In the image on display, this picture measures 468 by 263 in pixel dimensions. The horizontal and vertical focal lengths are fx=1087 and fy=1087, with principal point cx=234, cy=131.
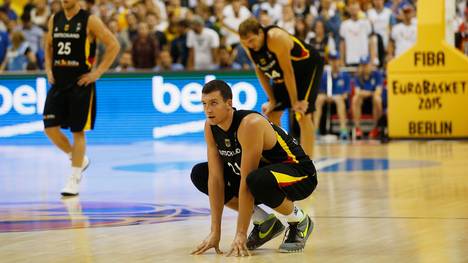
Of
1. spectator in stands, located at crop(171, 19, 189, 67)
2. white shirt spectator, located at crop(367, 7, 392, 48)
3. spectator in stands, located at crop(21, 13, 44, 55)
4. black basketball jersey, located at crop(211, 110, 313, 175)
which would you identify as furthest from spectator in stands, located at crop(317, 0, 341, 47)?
black basketball jersey, located at crop(211, 110, 313, 175)

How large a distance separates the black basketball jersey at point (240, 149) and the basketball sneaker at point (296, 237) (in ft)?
1.37

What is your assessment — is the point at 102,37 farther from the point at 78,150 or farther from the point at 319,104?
the point at 319,104

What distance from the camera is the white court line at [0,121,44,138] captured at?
62.0 feet

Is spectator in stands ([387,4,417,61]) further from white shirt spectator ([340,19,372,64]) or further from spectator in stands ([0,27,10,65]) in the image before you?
spectator in stands ([0,27,10,65])

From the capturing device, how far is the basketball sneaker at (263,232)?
7.22m

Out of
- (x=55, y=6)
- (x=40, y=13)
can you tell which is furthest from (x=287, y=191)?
(x=40, y=13)

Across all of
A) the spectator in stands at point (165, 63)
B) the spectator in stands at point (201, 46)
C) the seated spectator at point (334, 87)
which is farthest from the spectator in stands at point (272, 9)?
the spectator in stands at point (165, 63)

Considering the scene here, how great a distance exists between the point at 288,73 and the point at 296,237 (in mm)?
4413

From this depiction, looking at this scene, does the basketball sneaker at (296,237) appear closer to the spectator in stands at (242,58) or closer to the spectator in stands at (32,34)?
the spectator in stands at (242,58)

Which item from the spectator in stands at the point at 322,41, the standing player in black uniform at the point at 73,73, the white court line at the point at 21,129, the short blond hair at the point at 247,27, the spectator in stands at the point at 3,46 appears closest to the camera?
the short blond hair at the point at 247,27

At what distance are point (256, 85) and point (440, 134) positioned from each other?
3.17 m

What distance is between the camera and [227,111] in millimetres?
6867

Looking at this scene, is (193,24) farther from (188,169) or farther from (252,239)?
(252,239)

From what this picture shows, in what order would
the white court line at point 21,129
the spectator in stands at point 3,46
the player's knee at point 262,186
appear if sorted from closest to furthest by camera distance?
the player's knee at point 262,186
the white court line at point 21,129
the spectator in stands at point 3,46
